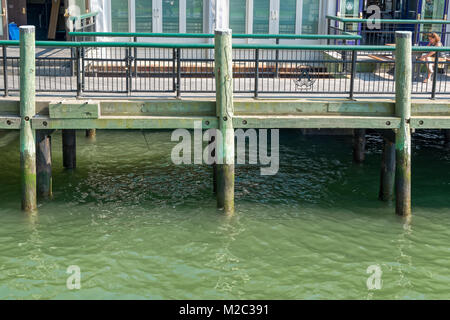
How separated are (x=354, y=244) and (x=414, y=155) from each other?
6.63 m

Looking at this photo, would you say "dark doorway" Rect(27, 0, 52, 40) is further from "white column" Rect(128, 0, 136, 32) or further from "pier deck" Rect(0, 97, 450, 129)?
"pier deck" Rect(0, 97, 450, 129)

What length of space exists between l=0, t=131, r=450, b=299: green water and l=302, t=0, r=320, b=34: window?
5939 millimetres

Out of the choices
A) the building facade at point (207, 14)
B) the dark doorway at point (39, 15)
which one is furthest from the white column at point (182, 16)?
the dark doorway at point (39, 15)

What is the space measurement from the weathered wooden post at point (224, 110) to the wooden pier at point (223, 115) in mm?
17

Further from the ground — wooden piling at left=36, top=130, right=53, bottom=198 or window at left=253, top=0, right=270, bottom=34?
window at left=253, top=0, right=270, bottom=34

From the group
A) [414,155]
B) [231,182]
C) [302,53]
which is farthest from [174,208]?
[302,53]

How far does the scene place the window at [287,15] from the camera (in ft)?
68.7

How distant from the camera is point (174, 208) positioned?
13.2 m

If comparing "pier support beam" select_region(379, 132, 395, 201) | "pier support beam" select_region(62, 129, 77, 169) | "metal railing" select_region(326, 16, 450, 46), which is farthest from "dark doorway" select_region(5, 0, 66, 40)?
"pier support beam" select_region(379, 132, 395, 201)

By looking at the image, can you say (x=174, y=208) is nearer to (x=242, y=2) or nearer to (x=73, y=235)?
(x=73, y=235)

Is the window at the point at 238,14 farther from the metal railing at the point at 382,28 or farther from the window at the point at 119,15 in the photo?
the window at the point at 119,15

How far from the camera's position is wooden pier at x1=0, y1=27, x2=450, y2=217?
11984 millimetres

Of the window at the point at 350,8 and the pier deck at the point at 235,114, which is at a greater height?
the window at the point at 350,8

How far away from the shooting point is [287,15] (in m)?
21.0
